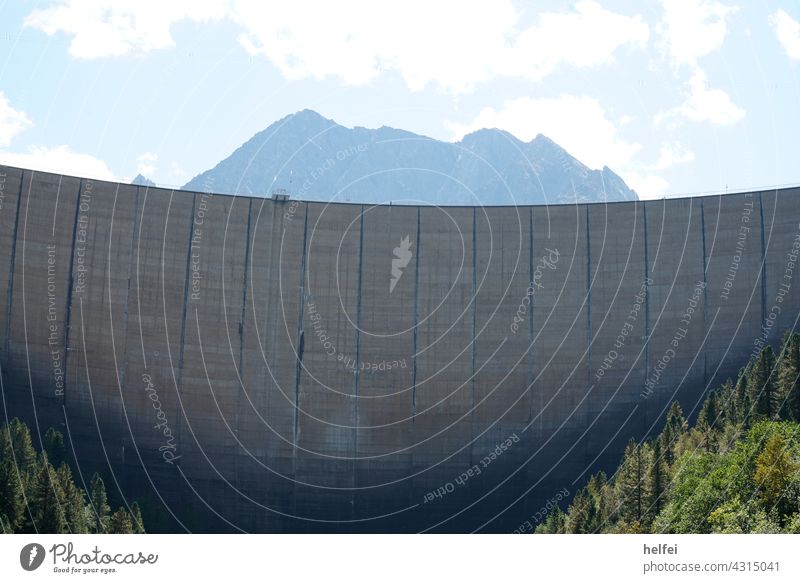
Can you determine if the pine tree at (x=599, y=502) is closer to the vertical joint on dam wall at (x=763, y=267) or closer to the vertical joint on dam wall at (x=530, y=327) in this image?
the vertical joint on dam wall at (x=530, y=327)

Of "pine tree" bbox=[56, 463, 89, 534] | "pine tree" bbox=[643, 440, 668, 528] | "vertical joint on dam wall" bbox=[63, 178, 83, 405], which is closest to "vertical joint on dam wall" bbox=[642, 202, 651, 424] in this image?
"pine tree" bbox=[643, 440, 668, 528]

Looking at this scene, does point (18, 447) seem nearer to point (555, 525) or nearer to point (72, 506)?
point (72, 506)

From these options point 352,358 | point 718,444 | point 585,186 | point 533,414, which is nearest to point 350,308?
point 352,358

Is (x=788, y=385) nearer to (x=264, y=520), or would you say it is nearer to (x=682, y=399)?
(x=682, y=399)

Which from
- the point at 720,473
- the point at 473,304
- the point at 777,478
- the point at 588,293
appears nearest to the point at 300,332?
the point at 473,304

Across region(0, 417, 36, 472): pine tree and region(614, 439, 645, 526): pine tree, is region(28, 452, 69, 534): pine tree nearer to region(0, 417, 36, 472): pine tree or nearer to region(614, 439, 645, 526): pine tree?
region(0, 417, 36, 472): pine tree
